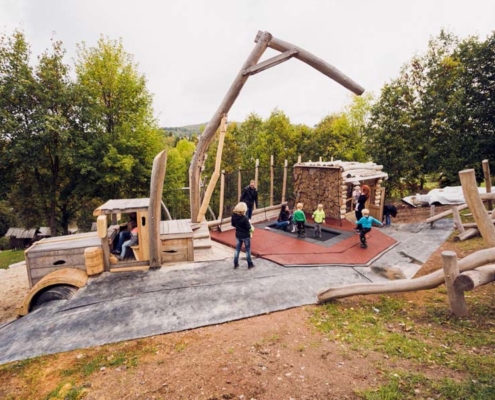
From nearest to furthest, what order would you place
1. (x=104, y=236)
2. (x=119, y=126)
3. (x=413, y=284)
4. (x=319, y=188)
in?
(x=413, y=284)
(x=104, y=236)
(x=319, y=188)
(x=119, y=126)

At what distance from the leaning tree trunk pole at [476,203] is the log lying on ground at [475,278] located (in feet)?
1.67

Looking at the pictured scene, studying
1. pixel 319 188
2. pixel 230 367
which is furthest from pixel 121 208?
pixel 319 188

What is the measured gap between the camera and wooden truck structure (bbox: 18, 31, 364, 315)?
20.5 feet

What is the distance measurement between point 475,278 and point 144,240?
6688 mm

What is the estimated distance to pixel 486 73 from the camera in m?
15.4

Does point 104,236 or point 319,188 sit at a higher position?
point 319,188

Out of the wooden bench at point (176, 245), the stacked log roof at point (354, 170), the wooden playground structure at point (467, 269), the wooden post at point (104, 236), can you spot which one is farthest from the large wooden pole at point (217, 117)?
the wooden playground structure at point (467, 269)

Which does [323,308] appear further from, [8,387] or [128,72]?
[128,72]

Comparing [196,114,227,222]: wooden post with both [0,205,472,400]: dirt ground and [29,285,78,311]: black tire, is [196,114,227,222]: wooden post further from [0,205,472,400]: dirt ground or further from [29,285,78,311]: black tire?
[0,205,472,400]: dirt ground

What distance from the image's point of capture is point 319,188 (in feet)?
41.9

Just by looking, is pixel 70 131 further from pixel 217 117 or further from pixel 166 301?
pixel 166 301

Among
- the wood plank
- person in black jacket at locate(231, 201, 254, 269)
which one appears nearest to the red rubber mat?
person in black jacket at locate(231, 201, 254, 269)

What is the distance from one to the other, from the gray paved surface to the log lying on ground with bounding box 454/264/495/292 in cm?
253

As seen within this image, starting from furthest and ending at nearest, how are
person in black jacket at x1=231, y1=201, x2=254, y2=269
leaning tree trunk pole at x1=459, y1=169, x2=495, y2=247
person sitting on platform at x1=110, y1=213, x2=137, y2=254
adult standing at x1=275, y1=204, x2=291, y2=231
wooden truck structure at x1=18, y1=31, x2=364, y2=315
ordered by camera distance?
adult standing at x1=275, y1=204, x2=291, y2=231, person sitting on platform at x1=110, y1=213, x2=137, y2=254, person in black jacket at x1=231, y1=201, x2=254, y2=269, wooden truck structure at x1=18, y1=31, x2=364, y2=315, leaning tree trunk pole at x1=459, y1=169, x2=495, y2=247
